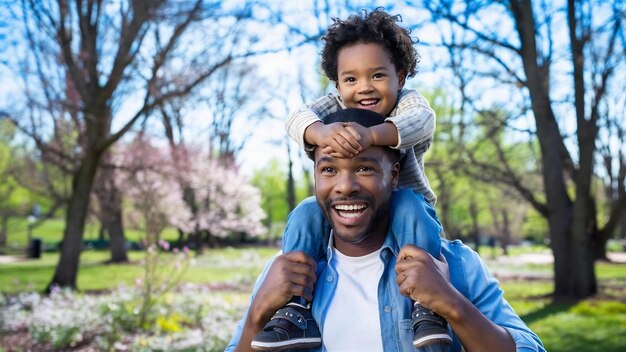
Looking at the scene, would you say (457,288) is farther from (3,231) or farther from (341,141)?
(3,231)

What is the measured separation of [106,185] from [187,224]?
20.7 feet

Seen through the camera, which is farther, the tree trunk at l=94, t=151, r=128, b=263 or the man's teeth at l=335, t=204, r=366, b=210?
the tree trunk at l=94, t=151, r=128, b=263

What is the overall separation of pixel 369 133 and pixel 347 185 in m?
0.18

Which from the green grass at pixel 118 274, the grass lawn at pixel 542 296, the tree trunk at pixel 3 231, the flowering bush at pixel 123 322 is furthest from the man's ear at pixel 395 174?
the tree trunk at pixel 3 231

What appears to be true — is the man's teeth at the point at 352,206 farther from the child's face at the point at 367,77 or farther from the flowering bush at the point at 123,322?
the flowering bush at the point at 123,322

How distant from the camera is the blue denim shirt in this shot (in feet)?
5.62

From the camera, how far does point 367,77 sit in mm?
2240

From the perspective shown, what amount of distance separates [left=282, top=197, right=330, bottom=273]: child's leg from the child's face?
19.6 inches

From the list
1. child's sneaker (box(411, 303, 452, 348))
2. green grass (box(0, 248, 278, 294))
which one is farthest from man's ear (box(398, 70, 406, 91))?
green grass (box(0, 248, 278, 294))

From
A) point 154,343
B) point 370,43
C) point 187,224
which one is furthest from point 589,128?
point 187,224

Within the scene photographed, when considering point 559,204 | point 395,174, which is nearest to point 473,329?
point 395,174

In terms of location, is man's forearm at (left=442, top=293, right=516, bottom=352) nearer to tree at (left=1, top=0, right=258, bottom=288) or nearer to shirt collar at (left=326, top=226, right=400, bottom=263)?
shirt collar at (left=326, top=226, right=400, bottom=263)

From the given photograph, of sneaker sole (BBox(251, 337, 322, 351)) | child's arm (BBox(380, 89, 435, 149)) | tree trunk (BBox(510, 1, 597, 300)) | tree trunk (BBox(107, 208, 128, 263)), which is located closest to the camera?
sneaker sole (BBox(251, 337, 322, 351))

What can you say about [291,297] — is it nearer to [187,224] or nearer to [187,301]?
[187,301]
